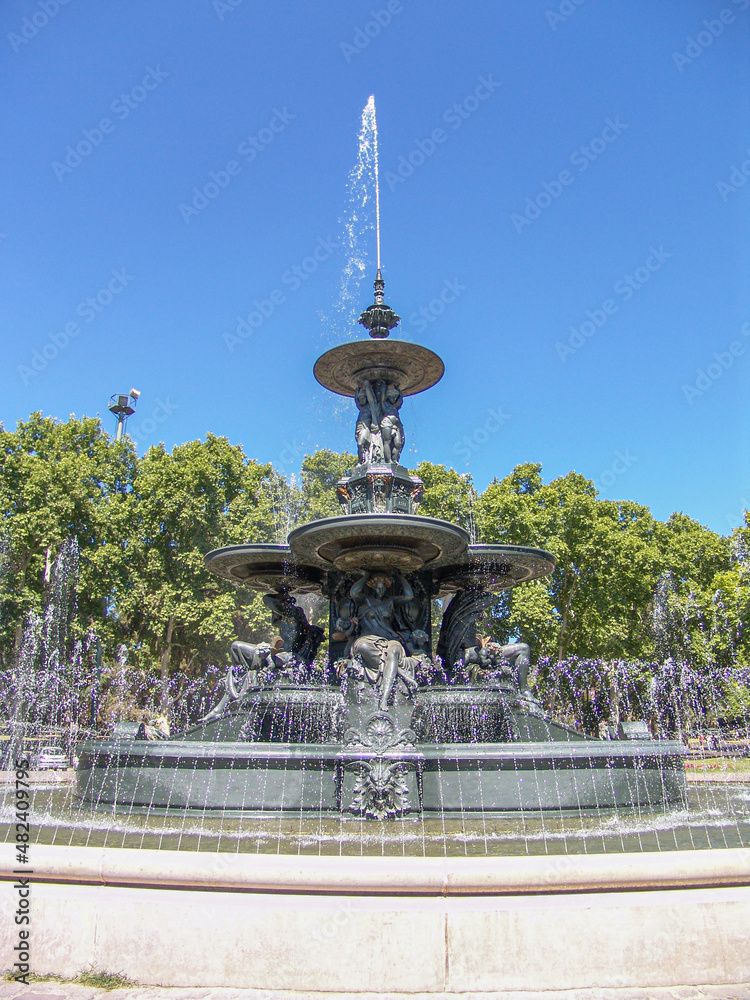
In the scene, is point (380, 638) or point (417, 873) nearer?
point (417, 873)

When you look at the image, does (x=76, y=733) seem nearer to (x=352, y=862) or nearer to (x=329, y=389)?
(x=329, y=389)

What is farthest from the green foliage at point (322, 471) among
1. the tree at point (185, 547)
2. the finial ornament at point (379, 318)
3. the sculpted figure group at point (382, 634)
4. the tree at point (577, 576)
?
the sculpted figure group at point (382, 634)

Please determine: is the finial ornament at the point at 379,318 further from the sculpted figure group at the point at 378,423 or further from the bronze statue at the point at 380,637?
the bronze statue at the point at 380,637

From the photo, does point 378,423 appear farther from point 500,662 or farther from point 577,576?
point 577,576

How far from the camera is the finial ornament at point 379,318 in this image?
551 inches

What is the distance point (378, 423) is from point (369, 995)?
10.2m

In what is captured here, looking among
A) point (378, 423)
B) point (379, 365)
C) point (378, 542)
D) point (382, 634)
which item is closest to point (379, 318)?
point (379, 365)

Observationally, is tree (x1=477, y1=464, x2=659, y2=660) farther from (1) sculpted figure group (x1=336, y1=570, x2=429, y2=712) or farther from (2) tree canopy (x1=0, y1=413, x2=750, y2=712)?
(1) sculpted figure group (x1=336, y1=570, x2=429, y2=712)

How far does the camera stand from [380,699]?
10047 millimetres

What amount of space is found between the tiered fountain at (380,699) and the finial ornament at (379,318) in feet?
0.09

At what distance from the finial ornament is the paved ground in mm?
11917

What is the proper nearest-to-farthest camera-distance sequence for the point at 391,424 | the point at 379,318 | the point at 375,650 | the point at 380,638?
the point at 375,650 → the point at 380,638 → the point at 391,424 → the point at 379,318

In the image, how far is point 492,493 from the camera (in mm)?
30625

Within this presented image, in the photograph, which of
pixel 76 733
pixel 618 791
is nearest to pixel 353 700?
pixel 618 791
